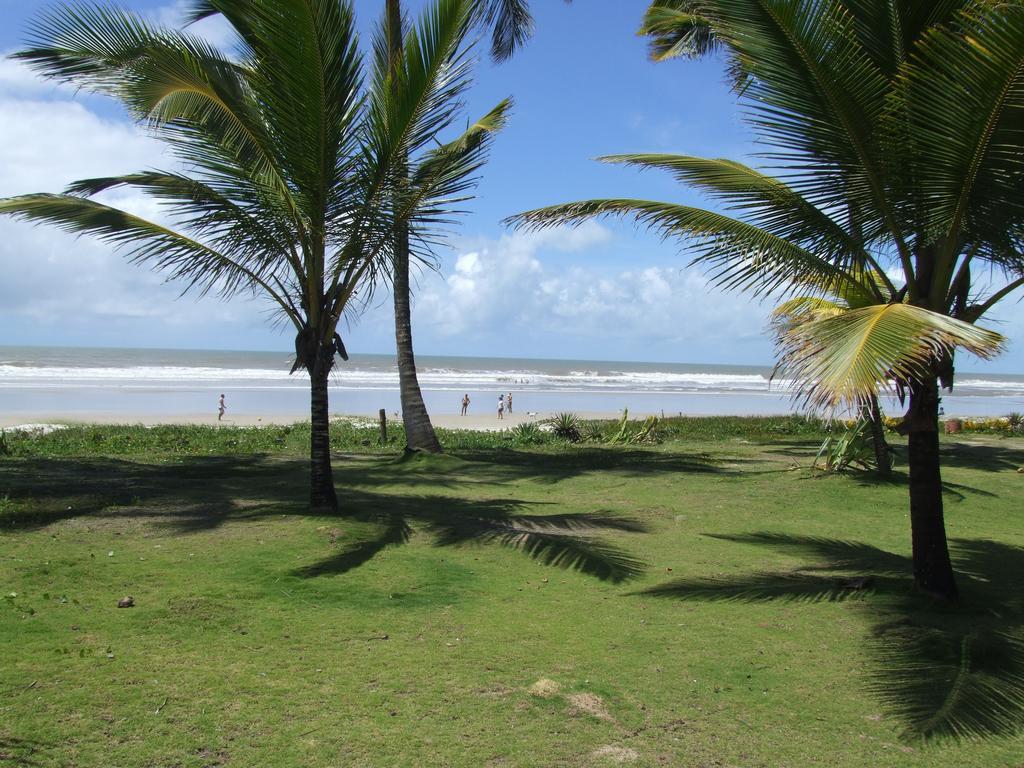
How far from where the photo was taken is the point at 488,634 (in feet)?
16.8

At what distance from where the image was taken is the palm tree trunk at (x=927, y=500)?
5473 mm

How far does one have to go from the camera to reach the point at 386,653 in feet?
15.5

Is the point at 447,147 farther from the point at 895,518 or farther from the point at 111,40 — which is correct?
the point at 895,518

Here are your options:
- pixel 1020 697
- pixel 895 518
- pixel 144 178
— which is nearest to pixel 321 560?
pixel 144 178

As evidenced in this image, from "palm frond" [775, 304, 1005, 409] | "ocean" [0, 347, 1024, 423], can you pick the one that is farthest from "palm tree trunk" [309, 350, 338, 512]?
"ocean" [0, 347, 1024, 423]

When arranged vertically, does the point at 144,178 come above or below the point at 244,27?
below

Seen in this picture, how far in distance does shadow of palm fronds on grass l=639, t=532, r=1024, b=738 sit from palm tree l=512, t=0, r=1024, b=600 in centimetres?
40

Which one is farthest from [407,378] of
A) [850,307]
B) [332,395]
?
[332,395]

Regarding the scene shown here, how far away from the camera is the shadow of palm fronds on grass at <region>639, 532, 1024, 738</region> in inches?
165

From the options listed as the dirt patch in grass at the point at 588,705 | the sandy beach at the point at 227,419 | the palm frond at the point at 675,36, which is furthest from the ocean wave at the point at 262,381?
the dirt patch in grass at the point at 588,705

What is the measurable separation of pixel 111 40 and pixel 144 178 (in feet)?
4.13

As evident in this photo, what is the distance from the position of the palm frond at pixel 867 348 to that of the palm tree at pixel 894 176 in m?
0.01

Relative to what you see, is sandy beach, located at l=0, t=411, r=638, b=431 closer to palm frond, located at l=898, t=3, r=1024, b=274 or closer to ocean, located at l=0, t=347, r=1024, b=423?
ocean, located at l=0, t=347, r=1024, b=423

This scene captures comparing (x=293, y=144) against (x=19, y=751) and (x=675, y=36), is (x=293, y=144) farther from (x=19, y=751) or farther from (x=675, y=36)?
(x=675, y=36)
